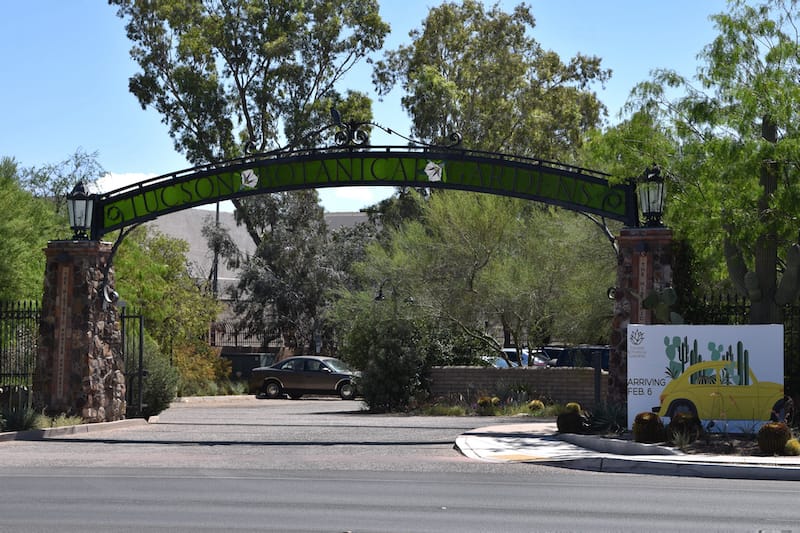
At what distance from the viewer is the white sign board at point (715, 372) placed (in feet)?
62.7

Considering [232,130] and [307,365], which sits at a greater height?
[232,130]

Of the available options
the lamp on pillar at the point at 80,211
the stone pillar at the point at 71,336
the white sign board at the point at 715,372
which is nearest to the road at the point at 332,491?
the stone pillar at the point at 71,336

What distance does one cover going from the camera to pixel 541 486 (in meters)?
14.6

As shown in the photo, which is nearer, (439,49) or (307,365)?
(307,365)

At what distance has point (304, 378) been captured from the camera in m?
39.2

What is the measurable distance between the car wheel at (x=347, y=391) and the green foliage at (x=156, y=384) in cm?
1072

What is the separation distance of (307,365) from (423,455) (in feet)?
66.8

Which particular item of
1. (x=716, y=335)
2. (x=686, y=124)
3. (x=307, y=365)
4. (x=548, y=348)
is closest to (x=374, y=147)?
(x=686, y=124)

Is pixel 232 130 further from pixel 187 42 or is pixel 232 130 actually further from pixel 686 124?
pixel 686 124

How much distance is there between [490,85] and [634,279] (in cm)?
3383

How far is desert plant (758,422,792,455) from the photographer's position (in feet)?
56.7

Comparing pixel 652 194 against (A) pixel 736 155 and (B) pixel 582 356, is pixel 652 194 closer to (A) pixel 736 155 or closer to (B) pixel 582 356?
(A) pixel 736 155

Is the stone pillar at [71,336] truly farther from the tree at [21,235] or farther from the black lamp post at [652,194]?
the black lamp post at [652,194]

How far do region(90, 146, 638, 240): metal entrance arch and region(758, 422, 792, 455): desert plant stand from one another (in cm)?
605
